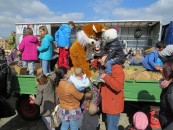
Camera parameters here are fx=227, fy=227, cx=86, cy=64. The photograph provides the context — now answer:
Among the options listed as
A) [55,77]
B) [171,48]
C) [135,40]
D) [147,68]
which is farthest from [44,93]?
[135,40]

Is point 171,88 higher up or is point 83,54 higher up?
point 83,54

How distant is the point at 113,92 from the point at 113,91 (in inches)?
0.6

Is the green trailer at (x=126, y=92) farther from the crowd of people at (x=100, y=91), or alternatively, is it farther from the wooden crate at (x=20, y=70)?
the crowd of people at (x=100, y=91)

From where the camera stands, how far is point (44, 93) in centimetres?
416

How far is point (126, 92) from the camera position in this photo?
4.52 meters

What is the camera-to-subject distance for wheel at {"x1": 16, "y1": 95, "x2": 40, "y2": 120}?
5.28 metres

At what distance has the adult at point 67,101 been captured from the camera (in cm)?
354

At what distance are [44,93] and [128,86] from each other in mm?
1638

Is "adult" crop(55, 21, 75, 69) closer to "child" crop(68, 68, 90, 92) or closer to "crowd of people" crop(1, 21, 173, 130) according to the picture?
"crowd of people" crop(1, 21, 173, 130)

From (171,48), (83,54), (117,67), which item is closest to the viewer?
(117,67)

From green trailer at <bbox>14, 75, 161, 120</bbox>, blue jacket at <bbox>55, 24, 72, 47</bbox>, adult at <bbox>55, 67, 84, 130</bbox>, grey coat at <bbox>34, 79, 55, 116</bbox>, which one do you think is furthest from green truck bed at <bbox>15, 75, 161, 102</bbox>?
blue jacket at <bbox>55, 24, 72, 47</bbox>

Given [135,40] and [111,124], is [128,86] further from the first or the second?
[135,40]

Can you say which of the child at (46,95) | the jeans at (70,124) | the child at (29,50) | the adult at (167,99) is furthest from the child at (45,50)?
the adult at (167,99)

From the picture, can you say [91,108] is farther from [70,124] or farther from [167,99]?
[167,99]
